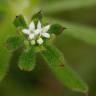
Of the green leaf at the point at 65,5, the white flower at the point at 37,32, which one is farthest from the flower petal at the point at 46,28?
the green leaf at the point at 65,5

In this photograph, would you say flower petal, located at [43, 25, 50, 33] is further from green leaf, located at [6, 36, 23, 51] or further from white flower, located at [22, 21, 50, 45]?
green leaf, located at [6, 36, 23, 51]

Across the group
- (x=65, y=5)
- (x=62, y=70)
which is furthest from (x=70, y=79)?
(x=65, y=5)

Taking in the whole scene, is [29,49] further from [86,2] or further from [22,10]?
[86,2]

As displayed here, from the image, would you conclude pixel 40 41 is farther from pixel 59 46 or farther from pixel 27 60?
pixel 59 46

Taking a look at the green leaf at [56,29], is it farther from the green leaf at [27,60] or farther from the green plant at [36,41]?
the green leaf at [27,60]

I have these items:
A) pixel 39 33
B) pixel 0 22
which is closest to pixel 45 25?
pixel 39 33

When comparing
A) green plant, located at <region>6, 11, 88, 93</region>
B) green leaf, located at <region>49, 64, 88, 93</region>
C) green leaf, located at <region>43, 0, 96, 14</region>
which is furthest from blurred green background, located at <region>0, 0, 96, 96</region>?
green plant, located at <region>6, 11, 88, 93</region>
